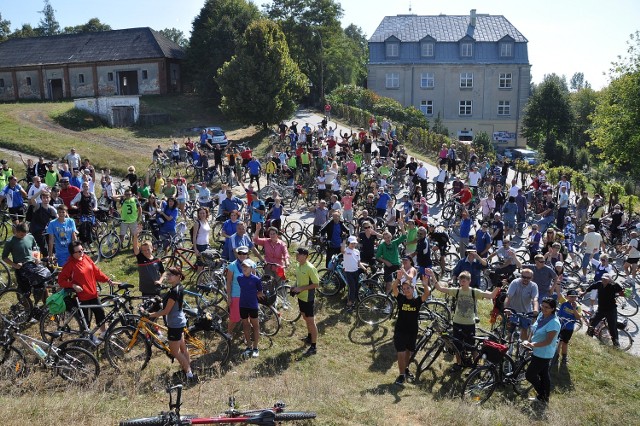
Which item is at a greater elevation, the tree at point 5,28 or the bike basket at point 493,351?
the tree at point 5,28

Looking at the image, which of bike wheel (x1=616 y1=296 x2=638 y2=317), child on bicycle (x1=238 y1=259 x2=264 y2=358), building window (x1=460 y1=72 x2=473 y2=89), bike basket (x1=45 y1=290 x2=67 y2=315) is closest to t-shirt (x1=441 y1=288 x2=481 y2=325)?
child on bicycle (x1=238 y1=259 x2=264 y2=358)

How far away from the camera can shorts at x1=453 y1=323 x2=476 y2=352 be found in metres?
9.32

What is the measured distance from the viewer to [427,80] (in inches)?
2282

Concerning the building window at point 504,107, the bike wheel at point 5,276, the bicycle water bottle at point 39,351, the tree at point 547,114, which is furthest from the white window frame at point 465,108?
the bicycle water bottle at point 39,351

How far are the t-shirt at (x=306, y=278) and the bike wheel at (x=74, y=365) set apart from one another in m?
3.49

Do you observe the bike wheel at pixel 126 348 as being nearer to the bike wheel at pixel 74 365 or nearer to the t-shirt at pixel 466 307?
the bike wheel at pixel 74 365

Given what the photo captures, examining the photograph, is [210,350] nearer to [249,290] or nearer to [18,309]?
[249,290]

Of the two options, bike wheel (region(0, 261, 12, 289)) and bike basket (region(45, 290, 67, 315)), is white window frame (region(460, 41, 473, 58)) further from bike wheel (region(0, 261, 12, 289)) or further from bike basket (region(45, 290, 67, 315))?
bike basket (region(45, 290, 67, 315))

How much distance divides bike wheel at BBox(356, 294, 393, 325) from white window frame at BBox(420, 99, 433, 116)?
4975 cm

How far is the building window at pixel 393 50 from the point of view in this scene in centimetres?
5706

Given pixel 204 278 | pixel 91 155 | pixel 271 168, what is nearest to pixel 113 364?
pixel 204 278

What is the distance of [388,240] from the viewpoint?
39.2 ft

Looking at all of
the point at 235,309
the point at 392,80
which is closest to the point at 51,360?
the point at 235,309

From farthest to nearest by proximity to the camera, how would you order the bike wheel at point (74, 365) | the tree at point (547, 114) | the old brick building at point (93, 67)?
the tree at point (547, 114) < the old brick building at point (93, 67) < the bike wheel at point (74, 365)
